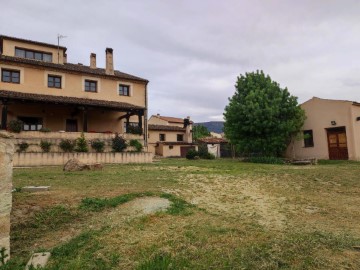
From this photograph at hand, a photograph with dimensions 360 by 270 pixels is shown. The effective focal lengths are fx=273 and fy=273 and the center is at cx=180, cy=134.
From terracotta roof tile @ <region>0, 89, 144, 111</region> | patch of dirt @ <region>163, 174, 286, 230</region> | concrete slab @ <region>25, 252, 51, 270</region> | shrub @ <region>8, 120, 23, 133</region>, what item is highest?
terracotta roof tile @ <region>0, 89, 144, 111</region>

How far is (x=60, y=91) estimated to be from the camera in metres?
23.9

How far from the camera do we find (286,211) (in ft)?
20.8

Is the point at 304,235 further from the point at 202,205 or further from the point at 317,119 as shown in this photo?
the point at 317,119

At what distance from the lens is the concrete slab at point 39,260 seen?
12.0ft

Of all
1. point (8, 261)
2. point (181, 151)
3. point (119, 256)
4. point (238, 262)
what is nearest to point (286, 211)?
point (238, 262)

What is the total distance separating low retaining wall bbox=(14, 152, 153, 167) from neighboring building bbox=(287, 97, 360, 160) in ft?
45.6

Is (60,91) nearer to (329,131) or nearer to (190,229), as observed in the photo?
(190,229)

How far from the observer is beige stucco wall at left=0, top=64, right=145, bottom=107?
22.3 metres

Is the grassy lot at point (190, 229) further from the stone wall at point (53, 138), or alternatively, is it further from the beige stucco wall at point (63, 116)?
the beige stucco wall at point (63, 116)

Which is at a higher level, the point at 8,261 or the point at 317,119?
the point at 317,119

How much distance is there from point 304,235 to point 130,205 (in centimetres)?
379

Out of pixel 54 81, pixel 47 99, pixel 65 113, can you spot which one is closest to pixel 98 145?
pixel 47 99

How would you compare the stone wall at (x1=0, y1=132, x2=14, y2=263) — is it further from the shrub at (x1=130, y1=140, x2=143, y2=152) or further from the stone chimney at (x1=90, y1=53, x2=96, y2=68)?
the stone chimney at (x1=90, y1=53, x2=96, y2=68)

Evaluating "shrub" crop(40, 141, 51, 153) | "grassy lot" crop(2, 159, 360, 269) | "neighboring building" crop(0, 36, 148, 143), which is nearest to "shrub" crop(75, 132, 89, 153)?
"shrub" crop(40, 141, 51, 153)
